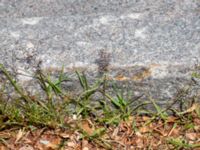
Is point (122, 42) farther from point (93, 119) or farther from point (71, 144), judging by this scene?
point (71, 144)

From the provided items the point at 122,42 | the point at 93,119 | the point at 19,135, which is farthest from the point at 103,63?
the point at 19,135

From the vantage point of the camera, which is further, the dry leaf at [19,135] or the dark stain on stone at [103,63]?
the dry leaf at [19,135]

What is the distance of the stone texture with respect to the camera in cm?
180

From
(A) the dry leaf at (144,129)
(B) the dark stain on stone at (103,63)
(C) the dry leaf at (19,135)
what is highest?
(B) the dark stain on stone at (103,63)

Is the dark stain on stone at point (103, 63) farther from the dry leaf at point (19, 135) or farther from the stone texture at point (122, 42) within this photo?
the dry leaf at point (19, 135)

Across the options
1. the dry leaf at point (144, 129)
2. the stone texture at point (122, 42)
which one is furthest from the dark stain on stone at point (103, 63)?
the dry leaf at point (144, 129)

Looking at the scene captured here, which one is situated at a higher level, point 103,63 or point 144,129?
point 103,63

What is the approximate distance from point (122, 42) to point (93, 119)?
318mm

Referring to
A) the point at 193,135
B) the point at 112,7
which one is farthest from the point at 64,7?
the point at 193,135

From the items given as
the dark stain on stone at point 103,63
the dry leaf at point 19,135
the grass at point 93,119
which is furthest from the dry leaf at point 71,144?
the dark stain on stone at point 103,63

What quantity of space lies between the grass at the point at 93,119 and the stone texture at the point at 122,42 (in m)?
0.07

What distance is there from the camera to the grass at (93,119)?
6.12ft

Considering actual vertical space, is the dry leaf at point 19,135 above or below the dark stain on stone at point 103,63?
below

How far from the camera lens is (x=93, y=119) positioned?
6.34 ft
